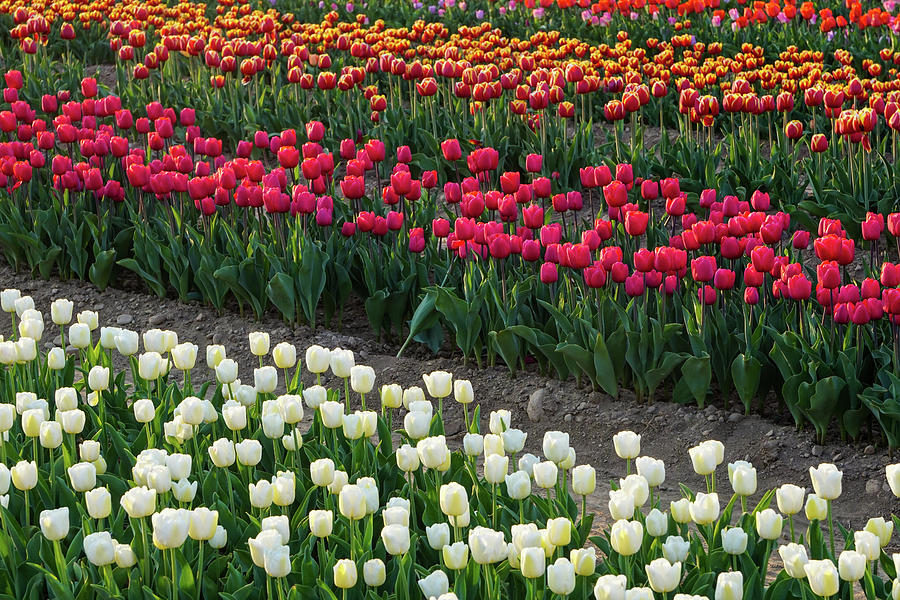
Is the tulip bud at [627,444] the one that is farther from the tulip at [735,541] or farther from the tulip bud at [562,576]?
the tulip bud at [562,576]

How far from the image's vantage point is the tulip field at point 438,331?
270cm

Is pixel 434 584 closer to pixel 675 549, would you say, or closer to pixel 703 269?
pixel 675 549

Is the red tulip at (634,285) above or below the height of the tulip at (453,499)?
below

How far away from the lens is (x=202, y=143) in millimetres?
6094

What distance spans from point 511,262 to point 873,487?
185cm

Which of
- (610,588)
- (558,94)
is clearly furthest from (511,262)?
(610,588)

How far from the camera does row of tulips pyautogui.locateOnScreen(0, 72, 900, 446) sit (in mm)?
4262

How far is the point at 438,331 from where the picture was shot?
202 inches

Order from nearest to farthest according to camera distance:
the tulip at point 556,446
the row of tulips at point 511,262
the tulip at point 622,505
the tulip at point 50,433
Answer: the tulip at point 622,505 < the tulip at point 556,446 < the tulip at point 50,433 < the row of tulips at point 511,262

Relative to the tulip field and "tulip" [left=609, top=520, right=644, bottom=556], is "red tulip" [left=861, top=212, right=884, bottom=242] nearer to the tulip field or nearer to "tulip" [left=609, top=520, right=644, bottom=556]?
the tulip field

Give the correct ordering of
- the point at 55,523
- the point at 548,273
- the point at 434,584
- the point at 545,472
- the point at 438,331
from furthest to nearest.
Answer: the point at 438,331 → the point at 548,273 → the point at 545,472 → the point at 55,523 → the point at 434,584

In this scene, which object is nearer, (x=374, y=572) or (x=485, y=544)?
(x=485, y=544)

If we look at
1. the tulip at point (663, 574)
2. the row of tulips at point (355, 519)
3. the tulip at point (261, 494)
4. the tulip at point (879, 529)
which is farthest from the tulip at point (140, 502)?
the tulip at point (879, 529)

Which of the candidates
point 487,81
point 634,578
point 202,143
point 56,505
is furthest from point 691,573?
point 487,81
